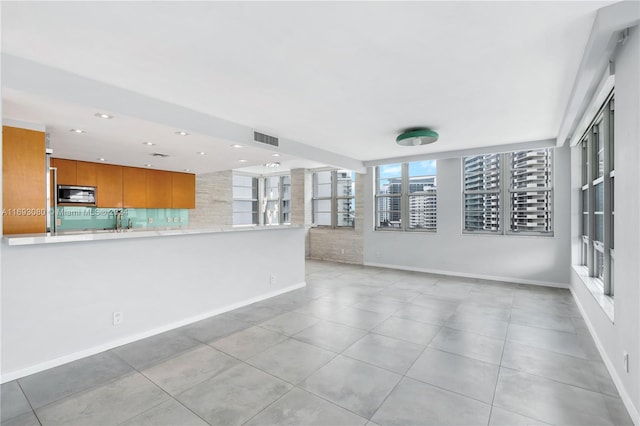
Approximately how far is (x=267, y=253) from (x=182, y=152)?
6.96ft

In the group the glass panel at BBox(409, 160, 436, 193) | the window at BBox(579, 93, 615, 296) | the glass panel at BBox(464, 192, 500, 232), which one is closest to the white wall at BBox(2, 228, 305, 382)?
the window at BBox(579, 93, 615, 296)

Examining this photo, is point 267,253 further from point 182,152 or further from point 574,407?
point 574,407

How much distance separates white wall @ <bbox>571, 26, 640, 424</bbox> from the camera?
6.20 feet

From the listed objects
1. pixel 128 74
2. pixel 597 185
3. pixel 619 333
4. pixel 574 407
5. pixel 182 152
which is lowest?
pixel 574 407

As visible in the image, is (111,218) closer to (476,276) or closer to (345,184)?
(345,184)

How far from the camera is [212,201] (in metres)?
8.03

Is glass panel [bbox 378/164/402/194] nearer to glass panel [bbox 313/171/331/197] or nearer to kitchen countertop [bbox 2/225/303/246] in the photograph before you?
glass panel [bbox 313/171/331/197]

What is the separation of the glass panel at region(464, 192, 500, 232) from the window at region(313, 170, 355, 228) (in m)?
3.12

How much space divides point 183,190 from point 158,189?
1.90 feet

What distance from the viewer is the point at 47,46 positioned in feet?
7.63

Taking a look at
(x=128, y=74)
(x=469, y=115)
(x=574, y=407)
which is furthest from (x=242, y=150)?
(x=574, y=407)

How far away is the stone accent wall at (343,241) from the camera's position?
827cm

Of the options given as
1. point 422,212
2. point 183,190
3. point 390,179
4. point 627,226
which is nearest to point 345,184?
point 390,179

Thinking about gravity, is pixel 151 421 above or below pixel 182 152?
below
